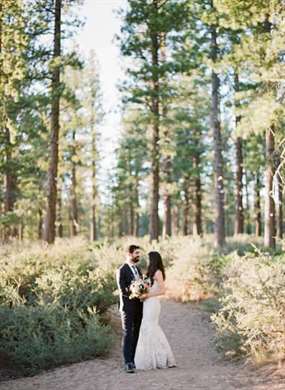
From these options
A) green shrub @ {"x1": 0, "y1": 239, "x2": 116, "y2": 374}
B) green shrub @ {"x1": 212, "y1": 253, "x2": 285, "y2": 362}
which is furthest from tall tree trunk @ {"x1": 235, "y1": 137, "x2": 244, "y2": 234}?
green shrub @ {"x1": 212, "y1": 253, "x2": 285, "y2": 362}

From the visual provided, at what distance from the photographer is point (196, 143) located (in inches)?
1521

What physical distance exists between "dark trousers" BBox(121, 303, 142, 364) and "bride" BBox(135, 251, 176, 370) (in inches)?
5.0

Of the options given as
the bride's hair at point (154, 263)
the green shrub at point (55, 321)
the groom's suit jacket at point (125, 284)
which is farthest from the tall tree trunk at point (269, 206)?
the groom's suit jacket at point (125, 284)

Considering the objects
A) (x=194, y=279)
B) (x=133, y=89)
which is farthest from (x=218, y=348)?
(x=133, y=89)

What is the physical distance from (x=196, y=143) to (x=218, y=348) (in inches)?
1173

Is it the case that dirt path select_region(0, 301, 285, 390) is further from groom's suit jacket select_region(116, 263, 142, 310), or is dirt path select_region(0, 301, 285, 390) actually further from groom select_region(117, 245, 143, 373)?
groom's suit jacket select_region(116, 263, 142, 310)

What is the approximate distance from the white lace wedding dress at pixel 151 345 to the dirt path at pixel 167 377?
250 millimetres

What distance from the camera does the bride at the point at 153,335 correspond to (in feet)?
29.4

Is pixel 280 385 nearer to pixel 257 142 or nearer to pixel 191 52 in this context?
pixel 191 52

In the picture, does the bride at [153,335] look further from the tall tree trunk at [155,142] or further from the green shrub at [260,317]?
the tall tree trunk at [155,142]

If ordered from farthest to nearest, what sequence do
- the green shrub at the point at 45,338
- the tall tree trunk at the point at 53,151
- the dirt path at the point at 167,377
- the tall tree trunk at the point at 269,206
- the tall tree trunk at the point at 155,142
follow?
the tall tree trunk at the point at 155,142 → the tall tree trunk at the point at 53,151 → the tall tree trunk at the point at 269,206 → the green shrub at the point at 45,338 → the dirt path at the point at 167,377

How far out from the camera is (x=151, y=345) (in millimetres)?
8938

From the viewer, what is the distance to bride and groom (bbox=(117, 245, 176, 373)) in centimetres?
895

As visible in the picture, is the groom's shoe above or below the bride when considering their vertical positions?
below
